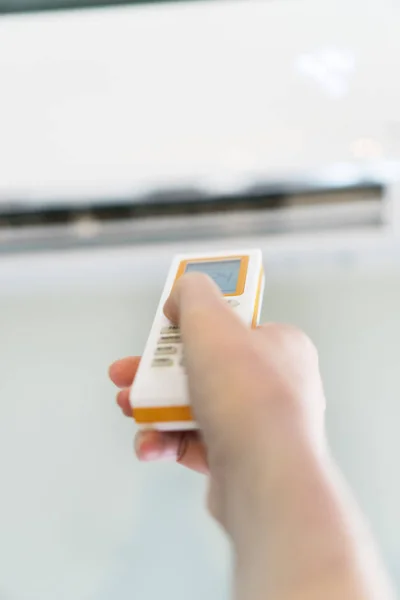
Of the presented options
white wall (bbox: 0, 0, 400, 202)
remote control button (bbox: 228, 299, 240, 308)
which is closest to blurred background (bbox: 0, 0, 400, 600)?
white wall (bbox: 0, 0, 400, 202)

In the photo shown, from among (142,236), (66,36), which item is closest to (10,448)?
(142,236)

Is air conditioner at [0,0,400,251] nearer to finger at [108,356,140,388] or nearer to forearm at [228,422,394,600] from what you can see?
finger at [108,356,140,388]

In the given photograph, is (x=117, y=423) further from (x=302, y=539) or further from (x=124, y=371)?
(x=302, y=539)

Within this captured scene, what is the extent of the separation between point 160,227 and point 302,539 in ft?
1.06

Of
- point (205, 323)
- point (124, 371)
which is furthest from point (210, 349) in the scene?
point (124, 371)

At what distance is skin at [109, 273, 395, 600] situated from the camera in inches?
8.6

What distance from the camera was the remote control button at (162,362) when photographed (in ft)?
1.07

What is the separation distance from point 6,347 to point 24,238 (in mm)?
107

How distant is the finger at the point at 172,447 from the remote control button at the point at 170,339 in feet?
0.17

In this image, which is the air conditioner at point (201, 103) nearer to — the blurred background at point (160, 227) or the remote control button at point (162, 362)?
the blurred background at point (160, 227)

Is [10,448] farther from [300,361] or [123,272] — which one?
[300,361]

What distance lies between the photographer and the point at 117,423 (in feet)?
1.70

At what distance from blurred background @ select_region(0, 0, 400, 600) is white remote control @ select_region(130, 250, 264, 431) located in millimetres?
73

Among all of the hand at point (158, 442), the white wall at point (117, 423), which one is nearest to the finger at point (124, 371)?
the hand at point (158, 442)
